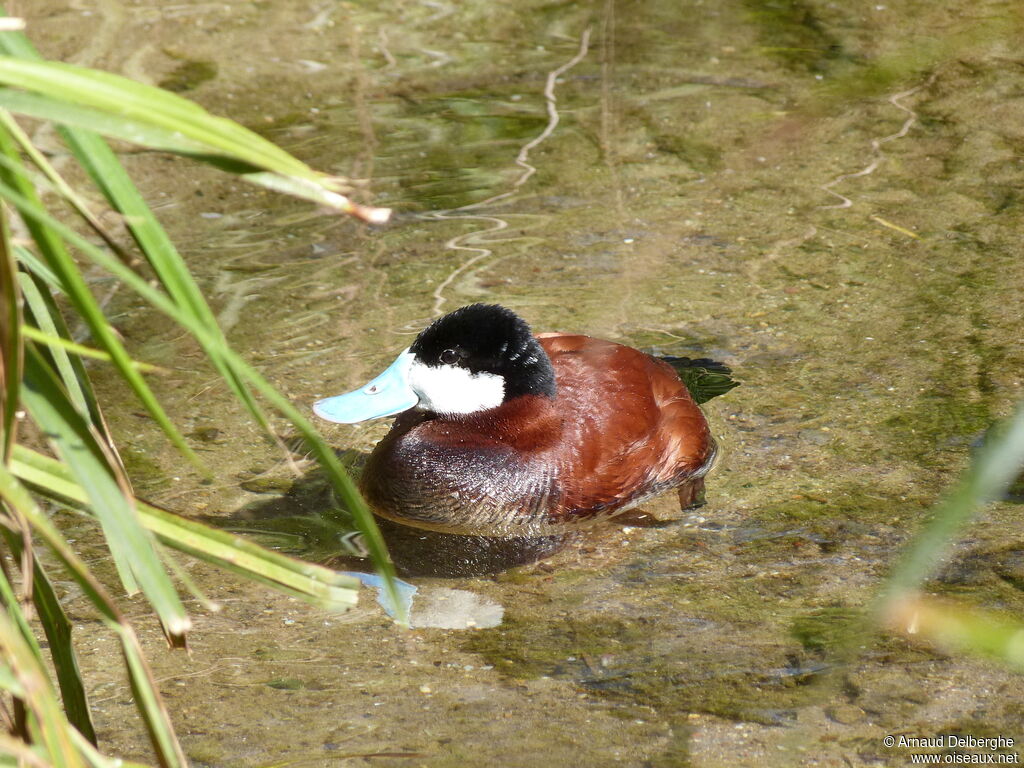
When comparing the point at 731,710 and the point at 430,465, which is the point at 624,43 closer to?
the point at 430,465

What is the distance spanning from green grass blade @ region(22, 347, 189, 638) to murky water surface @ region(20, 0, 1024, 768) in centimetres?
135

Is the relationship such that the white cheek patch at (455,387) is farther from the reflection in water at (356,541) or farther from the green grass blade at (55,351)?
the green grass blade at (55,351)

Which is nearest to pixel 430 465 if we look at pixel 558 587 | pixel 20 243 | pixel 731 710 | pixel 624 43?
pixel 558 587

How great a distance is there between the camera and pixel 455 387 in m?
4.04

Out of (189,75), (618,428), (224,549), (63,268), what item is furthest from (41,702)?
(189,75)

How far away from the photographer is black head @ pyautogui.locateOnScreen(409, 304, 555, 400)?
3939 millimetres

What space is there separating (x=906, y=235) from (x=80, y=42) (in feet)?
17.1

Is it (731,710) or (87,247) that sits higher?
(87,247)

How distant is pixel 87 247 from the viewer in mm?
1500

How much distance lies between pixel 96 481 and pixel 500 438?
2520mm

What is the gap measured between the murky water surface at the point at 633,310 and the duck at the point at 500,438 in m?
0.21

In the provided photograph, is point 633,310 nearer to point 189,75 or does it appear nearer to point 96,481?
point 189,75

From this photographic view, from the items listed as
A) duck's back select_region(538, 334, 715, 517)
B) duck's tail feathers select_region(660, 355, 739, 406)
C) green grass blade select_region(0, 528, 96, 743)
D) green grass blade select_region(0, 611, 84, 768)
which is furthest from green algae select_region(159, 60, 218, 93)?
green grass blade select_region(0, 611, 84, 768)

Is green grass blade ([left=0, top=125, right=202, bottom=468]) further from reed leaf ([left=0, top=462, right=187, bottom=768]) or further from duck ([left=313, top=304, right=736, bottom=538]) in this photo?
duck ([left=313, top=304, right=736, bottom=538])
